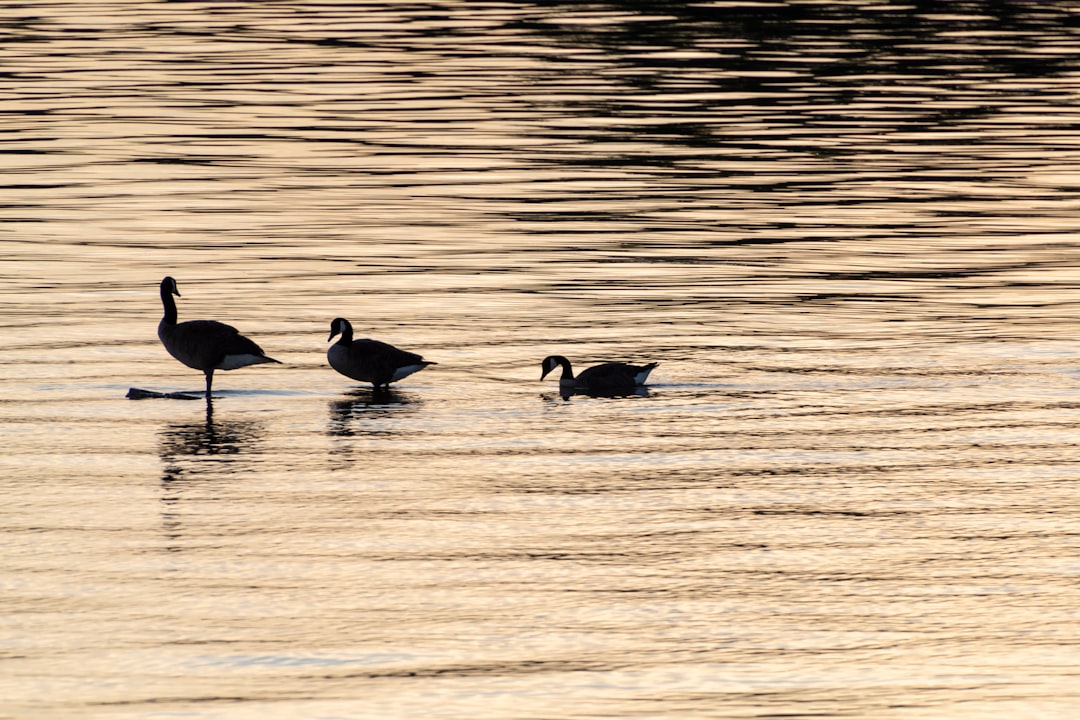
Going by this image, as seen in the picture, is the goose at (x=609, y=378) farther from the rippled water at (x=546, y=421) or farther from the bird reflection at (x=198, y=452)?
the bird reflection at (x=198, y=452)

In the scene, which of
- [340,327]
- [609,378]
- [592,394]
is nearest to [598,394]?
[592,394]

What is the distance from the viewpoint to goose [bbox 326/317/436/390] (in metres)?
21.4

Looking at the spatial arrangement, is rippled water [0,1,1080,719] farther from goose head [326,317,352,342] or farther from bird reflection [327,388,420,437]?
goose head [326,317,352,342]

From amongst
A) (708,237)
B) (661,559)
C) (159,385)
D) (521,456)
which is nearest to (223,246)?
(708,237)

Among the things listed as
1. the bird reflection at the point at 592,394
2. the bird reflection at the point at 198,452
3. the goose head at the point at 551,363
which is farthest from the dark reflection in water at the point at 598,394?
the bird reflection at the point at 198,452

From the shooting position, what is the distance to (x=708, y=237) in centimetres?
3173

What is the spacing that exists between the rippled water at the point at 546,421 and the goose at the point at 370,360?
31 cm

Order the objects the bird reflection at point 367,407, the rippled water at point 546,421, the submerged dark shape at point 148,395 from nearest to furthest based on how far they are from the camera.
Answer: the rippled water at point 546,421 → the bird reflection at point 367,407 → the submerged dark shape at point 148,395

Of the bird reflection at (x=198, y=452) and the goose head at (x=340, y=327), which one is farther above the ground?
the goose head at (x=340, y=327)

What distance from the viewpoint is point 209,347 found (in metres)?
21.2

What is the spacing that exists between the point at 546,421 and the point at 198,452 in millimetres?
3420

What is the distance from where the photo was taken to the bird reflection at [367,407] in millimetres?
19828

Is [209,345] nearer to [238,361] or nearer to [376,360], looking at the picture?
[238,361]

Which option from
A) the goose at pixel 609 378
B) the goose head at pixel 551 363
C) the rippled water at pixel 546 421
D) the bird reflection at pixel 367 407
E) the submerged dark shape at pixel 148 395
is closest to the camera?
the rippled water at pixel 546 421
